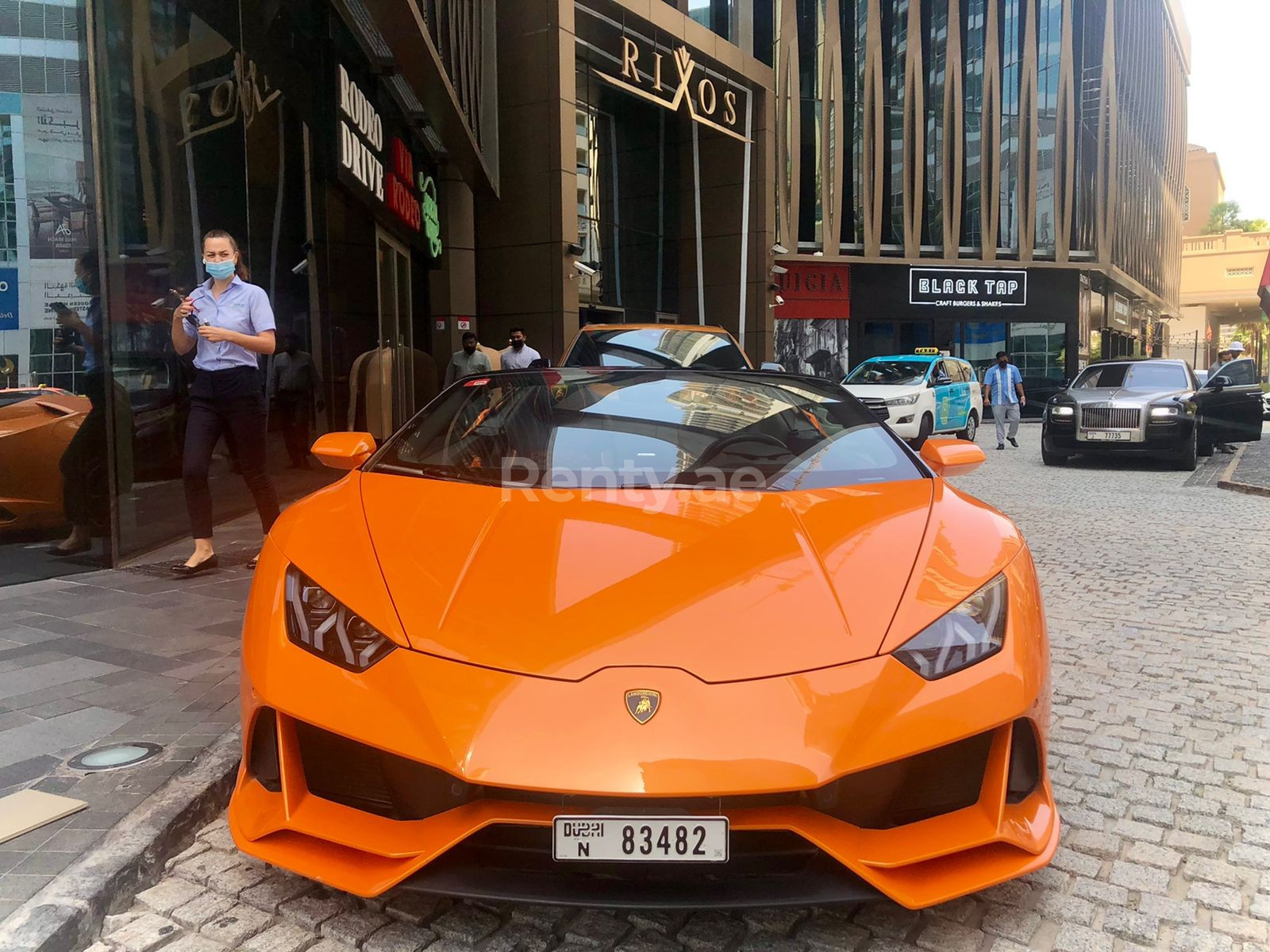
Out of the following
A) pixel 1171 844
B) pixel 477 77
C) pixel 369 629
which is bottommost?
pixel 1171 844

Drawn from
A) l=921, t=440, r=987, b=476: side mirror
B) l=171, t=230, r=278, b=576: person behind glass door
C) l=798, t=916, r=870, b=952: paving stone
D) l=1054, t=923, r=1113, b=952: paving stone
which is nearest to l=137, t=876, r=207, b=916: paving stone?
l=798, t=916, r=870, b=952: paving stone

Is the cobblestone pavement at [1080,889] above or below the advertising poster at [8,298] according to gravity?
below

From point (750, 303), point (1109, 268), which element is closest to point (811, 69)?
point (750, 303)

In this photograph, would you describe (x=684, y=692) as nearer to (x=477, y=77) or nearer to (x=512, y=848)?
(x=512, y=848)

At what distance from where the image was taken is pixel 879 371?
56.5 ft

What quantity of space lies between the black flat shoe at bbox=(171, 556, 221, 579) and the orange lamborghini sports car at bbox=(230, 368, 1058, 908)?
336 cm

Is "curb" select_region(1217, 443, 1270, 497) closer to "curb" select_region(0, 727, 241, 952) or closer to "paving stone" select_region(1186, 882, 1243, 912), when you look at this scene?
"paving stone" select_region(1186, 882, 1243, 912)

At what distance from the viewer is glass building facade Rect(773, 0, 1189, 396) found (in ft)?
93.9

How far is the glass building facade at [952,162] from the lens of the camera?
28625 millimetres

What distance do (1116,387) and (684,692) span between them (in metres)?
13.3

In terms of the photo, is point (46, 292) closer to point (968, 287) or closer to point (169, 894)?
point (169, 894)

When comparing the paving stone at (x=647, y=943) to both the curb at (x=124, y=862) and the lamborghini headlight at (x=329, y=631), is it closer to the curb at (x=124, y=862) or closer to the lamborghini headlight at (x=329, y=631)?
the lamborghini headlight at (x=329, y=631)

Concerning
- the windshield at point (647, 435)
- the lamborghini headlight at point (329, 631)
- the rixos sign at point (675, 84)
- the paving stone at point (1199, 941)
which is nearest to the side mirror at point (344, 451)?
the windshield at point (647, 435)

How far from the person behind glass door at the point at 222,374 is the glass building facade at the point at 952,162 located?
2349 centimetres
